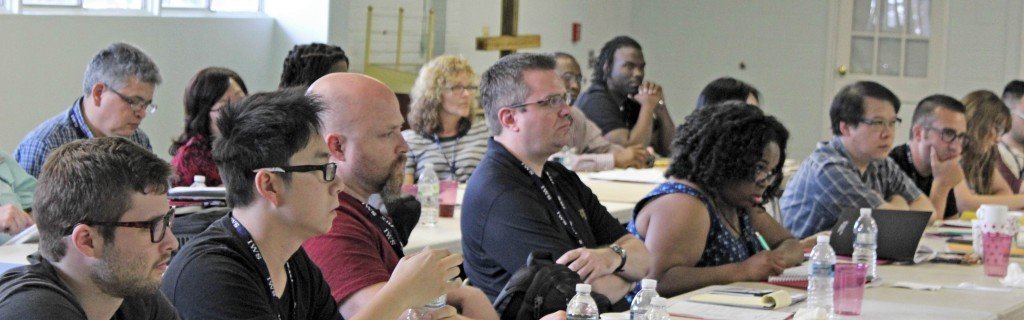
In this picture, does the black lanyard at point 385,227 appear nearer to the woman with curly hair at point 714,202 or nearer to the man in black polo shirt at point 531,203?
the man in black polo shirt at point 531,203

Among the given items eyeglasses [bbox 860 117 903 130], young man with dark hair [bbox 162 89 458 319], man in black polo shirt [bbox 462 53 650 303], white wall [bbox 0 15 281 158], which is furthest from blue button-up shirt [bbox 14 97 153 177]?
eyeglasses [bbox 860 117 903 130]

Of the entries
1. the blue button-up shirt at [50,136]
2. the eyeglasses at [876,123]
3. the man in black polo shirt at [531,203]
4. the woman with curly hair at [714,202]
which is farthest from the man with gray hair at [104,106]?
the eyeglasses at [876,123]

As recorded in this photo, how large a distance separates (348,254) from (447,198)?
226 cm

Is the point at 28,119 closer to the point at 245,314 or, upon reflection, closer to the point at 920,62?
the point at 245,314

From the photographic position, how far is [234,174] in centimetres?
238

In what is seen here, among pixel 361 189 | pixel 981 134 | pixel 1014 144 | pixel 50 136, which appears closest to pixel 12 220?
pixel 50 136

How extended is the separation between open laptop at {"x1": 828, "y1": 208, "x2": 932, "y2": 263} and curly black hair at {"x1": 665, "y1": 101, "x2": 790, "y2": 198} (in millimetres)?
453

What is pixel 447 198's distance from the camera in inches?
195

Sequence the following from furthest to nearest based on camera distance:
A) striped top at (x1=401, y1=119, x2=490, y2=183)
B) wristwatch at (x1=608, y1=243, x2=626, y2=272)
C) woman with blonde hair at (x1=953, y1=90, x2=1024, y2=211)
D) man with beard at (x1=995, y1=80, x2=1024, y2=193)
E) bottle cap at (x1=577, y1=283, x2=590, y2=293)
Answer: man with beard at (x1=995, y1=80, x2=1024, y2=193)
woman with blonde hair at (x1=953, y1=90, x2=1024, y2=211)
striped top at (x1=401, y1=119, x2=490, y2=183)
wristwatch at (x1=608, y1=243, x2=626, y2=272)
bottle cap at (x1=577, y1=283, x2=590, y2=293)

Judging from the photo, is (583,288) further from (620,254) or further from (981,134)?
(981,134)

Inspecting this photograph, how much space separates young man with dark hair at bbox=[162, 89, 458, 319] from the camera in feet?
7.57

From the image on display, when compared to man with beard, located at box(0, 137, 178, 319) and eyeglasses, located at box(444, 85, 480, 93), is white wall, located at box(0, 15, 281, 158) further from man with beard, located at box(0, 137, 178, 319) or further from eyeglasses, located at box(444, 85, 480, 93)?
man with beard, located at box(0, 137, 178, 319)

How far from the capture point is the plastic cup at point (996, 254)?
3994mm

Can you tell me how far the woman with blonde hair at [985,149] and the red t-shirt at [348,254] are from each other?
13.7ft
